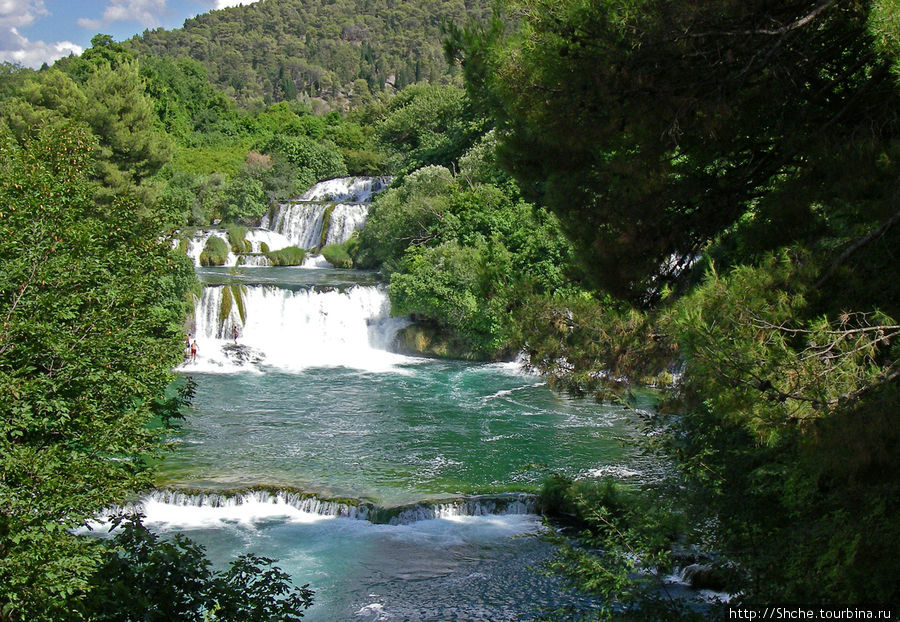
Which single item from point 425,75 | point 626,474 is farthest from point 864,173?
point 425,75

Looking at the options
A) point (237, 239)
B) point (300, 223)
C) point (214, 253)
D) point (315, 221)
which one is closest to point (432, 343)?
point (214, 253)

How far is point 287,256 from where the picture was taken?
33.0m

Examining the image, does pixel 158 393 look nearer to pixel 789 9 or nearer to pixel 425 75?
pixel 789 9

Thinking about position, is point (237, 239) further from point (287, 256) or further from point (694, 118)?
point (694, 118)

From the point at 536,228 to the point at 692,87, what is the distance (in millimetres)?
15386

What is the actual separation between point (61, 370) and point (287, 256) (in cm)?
2856

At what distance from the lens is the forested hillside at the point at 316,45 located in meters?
124

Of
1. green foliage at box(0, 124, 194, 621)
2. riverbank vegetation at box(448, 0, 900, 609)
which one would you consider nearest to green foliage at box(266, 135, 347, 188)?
riverbank vegetation at box(448, 0, 900, 609)

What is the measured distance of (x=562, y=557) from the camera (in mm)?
6348

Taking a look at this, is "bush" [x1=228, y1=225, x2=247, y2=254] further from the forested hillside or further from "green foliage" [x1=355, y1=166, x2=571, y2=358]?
the forested hillside

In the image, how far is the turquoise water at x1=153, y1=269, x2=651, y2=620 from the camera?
30.8ft

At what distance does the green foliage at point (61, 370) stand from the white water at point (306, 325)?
A: 16.2 meters

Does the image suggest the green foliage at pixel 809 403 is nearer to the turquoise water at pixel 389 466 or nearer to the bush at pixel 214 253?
the turquoise water at pixel 389 466

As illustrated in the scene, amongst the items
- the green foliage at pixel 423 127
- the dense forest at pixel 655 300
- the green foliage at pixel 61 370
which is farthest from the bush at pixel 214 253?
the green foliage at pixel 61 370
